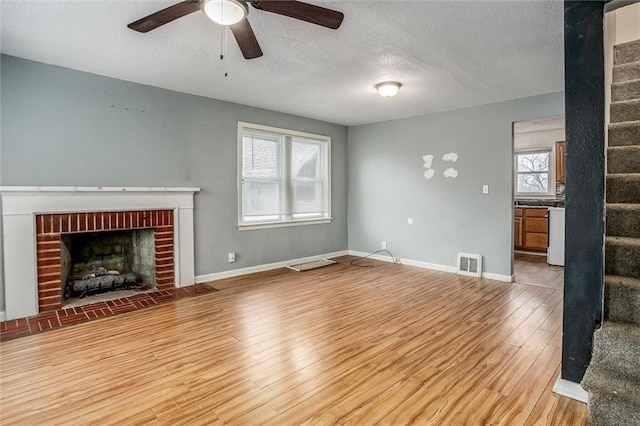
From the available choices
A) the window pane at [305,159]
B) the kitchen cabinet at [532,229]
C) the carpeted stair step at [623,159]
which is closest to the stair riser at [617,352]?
the carpeted stair step at [623,159]

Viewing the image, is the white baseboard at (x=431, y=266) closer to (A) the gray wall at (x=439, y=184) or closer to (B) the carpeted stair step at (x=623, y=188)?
(A) the gray wall at (x=439, y=184)

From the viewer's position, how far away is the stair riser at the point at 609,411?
158 centimetres

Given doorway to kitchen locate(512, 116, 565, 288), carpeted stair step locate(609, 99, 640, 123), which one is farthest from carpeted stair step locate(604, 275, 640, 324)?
doorway to kitchen locate(512, 116, 565, 288)

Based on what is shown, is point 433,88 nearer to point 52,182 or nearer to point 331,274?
point 331,274

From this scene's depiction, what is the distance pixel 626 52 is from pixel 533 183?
430 cm

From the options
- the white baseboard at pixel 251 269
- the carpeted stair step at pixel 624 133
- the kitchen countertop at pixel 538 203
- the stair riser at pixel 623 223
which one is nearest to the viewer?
the stair riser at pixel 623 223

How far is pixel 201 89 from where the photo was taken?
4.00m

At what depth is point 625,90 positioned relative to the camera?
294 centimetres

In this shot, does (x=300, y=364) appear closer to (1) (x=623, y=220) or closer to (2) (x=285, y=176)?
(1) (x=623, y=220)

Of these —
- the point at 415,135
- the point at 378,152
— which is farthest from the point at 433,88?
the point at 378,152

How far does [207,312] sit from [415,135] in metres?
3.97

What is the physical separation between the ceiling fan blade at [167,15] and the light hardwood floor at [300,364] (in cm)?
220

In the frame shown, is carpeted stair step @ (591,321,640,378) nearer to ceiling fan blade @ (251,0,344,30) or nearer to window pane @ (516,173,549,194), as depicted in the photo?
ceiling fan blade @ (251,0,344,30)

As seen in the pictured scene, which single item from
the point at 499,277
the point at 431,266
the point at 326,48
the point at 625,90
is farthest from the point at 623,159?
the point at 431,266
